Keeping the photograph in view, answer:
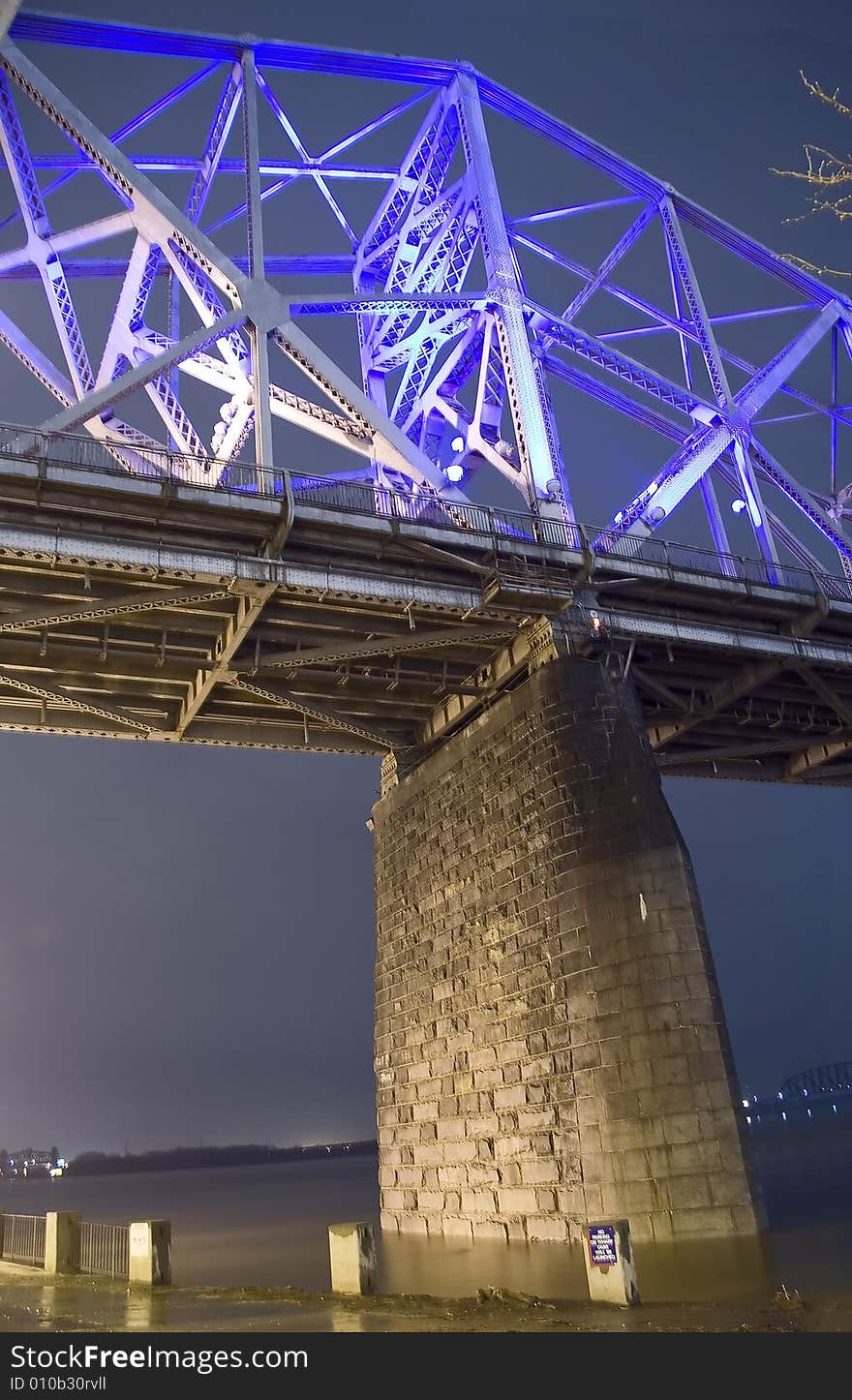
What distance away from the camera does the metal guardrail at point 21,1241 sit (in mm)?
22719

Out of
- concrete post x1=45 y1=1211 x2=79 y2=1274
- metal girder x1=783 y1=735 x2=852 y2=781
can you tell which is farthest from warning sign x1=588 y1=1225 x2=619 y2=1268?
metal girder x1=783 y1=735 x2=852 y2=781

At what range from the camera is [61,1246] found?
2059 centimetres

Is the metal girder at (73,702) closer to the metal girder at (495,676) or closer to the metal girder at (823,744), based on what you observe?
the metal girder at (495,676)

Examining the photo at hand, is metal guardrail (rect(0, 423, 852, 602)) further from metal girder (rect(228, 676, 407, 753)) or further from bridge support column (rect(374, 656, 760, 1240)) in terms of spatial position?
metal girder (rect(228, 676, 407, 753))

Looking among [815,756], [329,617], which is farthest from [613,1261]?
[815,756]

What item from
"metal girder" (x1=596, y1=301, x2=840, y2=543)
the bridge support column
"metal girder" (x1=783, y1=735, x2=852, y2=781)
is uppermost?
"metal girder" (x1=596, y1=301, x2=840, y2=543)

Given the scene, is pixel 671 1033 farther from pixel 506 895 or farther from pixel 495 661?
A: pixel 495 661

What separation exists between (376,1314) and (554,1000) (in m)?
11.4

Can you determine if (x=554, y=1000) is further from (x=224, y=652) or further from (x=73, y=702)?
(x=73, y=702)

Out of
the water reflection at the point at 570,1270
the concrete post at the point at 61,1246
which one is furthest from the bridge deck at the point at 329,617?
the water reflection at the point at 570,1270

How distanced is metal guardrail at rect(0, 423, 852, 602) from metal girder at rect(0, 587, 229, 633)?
2516mm

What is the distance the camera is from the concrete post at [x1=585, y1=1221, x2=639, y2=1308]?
1319cm

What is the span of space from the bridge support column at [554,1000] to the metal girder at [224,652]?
7284 mm

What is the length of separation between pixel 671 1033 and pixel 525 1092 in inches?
179
